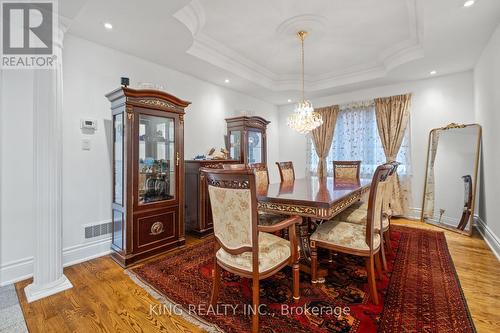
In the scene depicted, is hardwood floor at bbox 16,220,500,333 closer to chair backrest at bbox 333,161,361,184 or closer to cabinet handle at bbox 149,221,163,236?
cabinet handle at bbox 149,221,163,236

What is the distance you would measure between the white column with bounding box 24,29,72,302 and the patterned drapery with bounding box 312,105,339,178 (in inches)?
178

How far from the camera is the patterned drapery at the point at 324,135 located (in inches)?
198

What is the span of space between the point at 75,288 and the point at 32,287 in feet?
1.03

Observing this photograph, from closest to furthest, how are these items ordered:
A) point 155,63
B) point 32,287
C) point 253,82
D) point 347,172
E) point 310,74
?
point 32,287 < point 155,63 < point 347,172 < point 253,82 < point 310,74

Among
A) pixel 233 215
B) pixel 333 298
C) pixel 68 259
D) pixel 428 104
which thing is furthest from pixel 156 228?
pixel 428 104

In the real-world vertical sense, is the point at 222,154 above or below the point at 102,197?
above

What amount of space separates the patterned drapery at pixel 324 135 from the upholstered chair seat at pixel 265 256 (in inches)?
146

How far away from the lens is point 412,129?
14.0 feet

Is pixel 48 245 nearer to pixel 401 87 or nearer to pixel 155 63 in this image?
pixel 155 63

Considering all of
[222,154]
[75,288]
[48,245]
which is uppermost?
[222,154]

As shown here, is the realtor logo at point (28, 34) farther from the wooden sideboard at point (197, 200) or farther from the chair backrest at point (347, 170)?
the chair backrest at point (347, 170)

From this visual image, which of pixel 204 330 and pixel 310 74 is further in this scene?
pixel 310 74

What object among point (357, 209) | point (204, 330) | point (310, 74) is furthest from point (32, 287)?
point (310, 74)

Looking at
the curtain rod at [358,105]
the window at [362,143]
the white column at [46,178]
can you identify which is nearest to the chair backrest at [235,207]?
the white column at [46,178]
